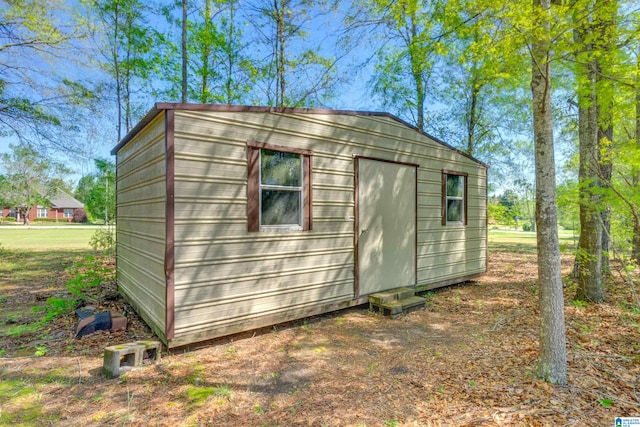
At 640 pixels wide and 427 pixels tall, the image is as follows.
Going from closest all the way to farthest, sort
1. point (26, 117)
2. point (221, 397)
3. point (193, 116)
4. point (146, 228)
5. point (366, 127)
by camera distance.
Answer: point (221, 397) < point (193, 116) < point (146, 228) < point (366, 127) < point (26, 117)

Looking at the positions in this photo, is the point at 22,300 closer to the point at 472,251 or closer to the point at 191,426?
the point at 191,426

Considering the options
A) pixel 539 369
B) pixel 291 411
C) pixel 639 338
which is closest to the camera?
pixel 291 411

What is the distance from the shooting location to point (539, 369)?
9.83 ft

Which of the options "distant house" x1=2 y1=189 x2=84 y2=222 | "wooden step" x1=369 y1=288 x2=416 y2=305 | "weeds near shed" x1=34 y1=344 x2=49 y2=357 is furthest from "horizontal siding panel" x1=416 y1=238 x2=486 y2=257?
"distant house" x1=2 y1=189 x2=84 y2=222

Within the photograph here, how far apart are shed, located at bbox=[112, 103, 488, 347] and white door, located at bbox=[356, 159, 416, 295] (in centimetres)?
2

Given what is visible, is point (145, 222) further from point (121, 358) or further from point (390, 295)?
point (390, 295)

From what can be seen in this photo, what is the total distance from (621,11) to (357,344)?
24.7 feet

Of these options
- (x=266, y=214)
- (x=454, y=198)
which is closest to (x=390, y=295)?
(x=266, y=214)

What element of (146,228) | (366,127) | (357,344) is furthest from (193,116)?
(357,344)

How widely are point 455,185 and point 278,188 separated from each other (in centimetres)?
470

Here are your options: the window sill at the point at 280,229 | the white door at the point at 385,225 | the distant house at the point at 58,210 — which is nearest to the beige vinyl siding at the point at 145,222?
the window sill at the point at 280,229

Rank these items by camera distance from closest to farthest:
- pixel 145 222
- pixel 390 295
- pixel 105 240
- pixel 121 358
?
pixel 121 358, pixel 145 222, pixel 390 295, pixel 105 240

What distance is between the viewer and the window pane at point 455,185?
7.12 metres

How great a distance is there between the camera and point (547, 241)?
2.95 meters
